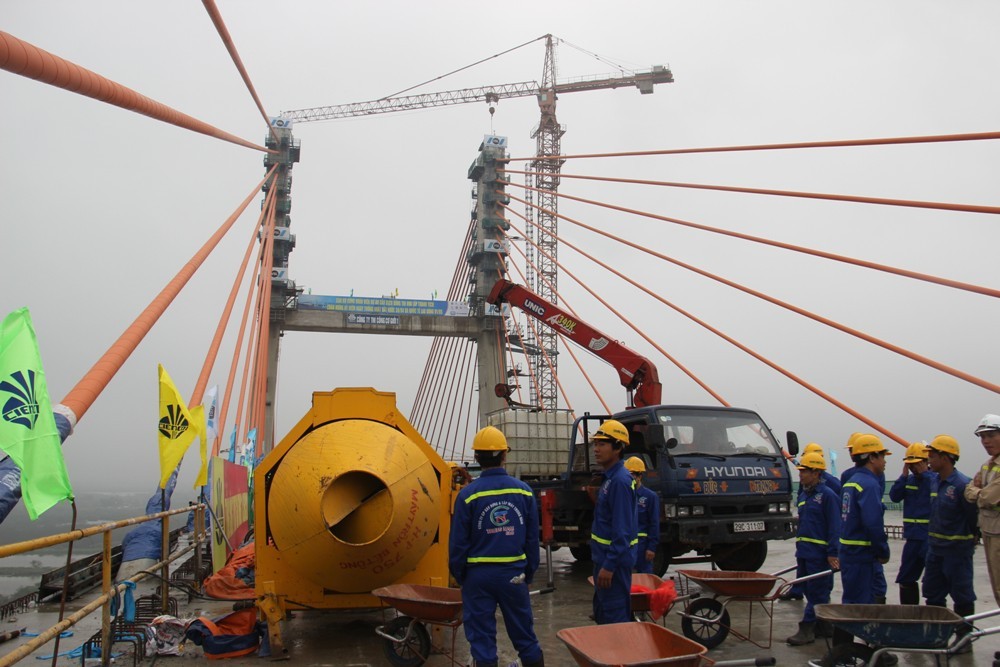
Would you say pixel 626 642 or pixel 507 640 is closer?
pixel 626 642

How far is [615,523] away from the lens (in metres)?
5.61

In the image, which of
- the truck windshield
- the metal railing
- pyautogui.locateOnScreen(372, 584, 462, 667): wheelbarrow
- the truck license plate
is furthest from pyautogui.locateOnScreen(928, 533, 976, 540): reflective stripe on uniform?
the metal railing

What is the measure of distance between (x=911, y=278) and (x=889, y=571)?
4814mm

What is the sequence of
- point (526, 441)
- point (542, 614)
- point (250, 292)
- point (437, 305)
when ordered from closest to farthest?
point (542, 614), point (526, 441), point (250, 292), point (437, 305)

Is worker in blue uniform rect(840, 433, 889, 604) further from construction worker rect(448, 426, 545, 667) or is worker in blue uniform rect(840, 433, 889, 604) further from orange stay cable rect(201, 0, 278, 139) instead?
orange stay cable rect(201, 0, 278, 139)

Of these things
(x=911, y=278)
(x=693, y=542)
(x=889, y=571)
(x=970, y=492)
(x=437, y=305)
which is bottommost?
(x=889, y=571)

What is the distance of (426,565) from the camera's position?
6.59 meters

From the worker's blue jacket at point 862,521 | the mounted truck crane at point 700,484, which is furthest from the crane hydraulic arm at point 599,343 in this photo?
the worker's blue jacket at point 862,521

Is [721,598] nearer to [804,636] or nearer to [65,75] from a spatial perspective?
[804,636]

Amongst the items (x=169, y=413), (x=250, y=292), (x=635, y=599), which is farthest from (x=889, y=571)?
(x=250, y=292)

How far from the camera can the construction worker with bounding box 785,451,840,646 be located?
22.4 feet

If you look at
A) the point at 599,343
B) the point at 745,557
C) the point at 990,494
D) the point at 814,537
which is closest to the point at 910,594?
the point at 814,537

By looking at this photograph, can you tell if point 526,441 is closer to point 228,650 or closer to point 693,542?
point 693,542

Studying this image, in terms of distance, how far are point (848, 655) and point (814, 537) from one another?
6.70ft
